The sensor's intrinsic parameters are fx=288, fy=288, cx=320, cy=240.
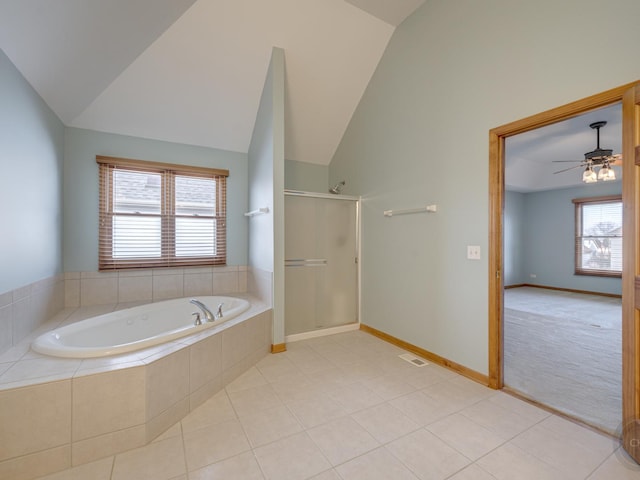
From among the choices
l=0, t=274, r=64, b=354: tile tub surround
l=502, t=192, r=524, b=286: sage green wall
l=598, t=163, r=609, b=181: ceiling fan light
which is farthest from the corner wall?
l=502, t=192, r=524, b=286: sage green wall

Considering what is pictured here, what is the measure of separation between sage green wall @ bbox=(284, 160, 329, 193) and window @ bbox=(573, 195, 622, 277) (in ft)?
19.3

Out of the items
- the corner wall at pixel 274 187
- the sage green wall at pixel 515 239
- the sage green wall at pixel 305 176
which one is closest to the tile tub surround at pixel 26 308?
the corner wall at pixel 274 187

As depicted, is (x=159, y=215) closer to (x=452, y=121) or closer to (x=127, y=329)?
(x=127, y=329)

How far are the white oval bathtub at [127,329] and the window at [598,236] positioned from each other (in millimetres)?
7255

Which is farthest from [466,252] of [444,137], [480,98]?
[480,98]

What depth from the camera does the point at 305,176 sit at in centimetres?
409

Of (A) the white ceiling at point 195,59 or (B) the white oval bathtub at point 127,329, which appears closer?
(B) the white oval bathtub at point 127,329

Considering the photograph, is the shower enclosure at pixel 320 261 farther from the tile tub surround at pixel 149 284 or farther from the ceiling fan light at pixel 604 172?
the ceiling fan light at pixel 604 172

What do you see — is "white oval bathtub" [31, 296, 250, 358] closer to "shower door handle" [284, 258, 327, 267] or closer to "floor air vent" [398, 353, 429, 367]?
"shower door handle" [284, 258, 327, 267]

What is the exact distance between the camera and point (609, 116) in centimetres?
350

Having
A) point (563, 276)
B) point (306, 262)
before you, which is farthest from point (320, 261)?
point (563, 276)

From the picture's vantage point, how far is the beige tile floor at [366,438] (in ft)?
4.60

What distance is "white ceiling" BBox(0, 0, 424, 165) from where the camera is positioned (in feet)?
6.52

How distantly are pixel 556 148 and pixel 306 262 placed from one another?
186 inches
